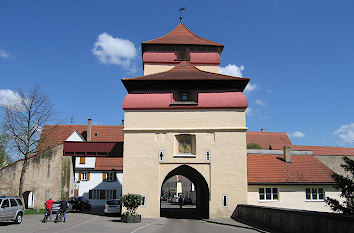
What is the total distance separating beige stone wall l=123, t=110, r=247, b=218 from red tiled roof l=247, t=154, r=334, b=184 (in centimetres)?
285

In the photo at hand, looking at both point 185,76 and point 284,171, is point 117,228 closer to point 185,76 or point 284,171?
point 185,76

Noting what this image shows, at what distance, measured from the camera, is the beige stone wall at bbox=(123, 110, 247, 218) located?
890 inches

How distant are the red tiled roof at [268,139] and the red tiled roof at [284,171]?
115 feet

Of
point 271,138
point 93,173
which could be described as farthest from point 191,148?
point 271,138

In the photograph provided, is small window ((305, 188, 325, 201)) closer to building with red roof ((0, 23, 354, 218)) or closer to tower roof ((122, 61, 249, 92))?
building with red roof ((0, 23, 354, 218))

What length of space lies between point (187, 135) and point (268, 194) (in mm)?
7934

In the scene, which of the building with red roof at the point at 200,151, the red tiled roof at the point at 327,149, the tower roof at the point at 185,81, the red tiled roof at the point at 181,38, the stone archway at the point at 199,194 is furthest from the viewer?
the red tiled roof at the point at 327,149

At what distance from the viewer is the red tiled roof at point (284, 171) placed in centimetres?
2570

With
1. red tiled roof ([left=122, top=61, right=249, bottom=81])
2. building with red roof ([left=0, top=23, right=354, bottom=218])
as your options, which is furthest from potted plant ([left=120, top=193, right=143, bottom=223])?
red tiled roof ([left=122, top=61, right=249, bottom=81])

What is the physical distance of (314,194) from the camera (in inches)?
1030

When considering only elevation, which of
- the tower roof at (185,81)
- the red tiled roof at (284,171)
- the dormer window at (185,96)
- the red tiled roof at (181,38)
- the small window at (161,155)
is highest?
the red tiled roof at (181,38)

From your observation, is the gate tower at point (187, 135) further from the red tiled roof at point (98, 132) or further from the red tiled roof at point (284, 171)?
the red tiled roof at point (98, 132)

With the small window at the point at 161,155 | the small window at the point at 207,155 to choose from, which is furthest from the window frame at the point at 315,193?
the small window at the point at 161,155

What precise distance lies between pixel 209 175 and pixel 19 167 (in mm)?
17191
